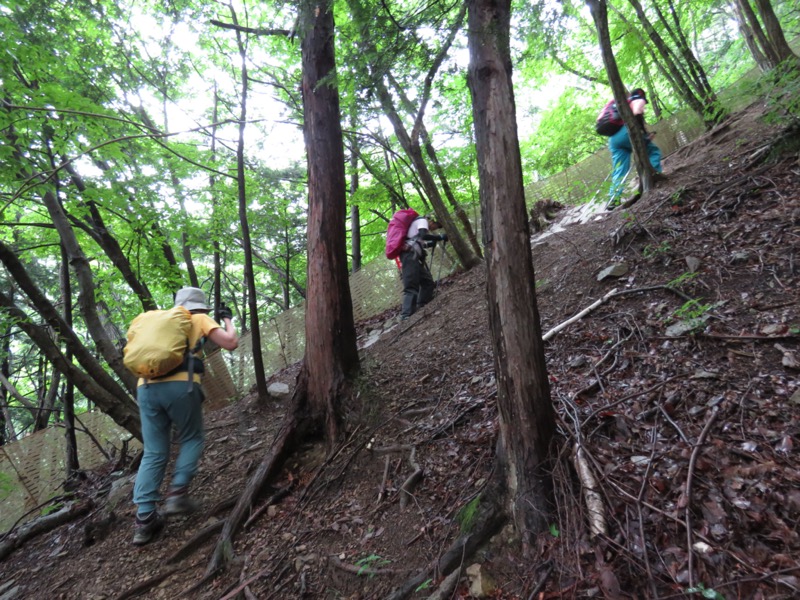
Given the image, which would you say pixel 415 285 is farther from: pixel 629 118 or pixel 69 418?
pixel 69 418

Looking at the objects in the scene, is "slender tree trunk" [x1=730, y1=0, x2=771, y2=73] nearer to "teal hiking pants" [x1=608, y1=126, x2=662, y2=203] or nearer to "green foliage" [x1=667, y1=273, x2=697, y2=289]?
"teal hiking pants" [x1=608, y1=126, x2=662, y2=203]

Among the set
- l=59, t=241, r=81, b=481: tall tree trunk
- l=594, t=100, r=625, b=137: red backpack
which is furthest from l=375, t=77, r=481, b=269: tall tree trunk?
l=59, t=241, r=81, b=481: tall tree trunk

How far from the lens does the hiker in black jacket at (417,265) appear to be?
7414 mm

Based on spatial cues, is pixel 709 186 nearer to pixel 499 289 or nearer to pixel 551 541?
pixel 499 289

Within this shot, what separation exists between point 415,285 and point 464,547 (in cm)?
590

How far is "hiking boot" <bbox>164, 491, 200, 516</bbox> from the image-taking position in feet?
11.4

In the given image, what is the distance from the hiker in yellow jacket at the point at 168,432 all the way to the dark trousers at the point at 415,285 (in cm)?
445

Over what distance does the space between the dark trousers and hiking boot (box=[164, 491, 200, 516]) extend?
197 inches

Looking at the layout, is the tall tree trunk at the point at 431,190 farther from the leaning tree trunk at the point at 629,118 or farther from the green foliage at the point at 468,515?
the green foliage at the point at 468,515

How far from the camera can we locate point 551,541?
200 cm

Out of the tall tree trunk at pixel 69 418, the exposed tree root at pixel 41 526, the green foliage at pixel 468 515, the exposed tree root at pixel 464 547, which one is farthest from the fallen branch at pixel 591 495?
the tall tree trunk at pixel 69 418

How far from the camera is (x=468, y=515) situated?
2309 mm

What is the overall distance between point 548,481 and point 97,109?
24.5ft

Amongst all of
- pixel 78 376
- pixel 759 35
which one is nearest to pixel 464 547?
pixel 78 376
